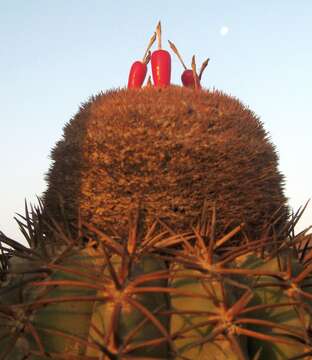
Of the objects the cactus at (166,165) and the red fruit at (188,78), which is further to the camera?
the red fruit at (188,78)

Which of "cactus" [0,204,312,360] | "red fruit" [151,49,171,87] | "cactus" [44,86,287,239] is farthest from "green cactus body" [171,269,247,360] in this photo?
"red fruit" [151,49,171,87]

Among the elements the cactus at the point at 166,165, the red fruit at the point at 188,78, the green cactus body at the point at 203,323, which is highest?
the red fruit at the point at 188,78

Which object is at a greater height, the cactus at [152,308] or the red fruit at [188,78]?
the red fruit at [188,78]

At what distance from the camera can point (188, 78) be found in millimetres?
3258

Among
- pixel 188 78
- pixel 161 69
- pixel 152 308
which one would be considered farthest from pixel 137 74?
pixel 152 308

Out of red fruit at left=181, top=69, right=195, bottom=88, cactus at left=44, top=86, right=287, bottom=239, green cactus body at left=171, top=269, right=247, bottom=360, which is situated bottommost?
green cactus body at left=171, top=269, right=247, bottom=360

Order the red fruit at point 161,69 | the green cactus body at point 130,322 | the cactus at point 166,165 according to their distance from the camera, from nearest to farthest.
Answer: the green cactus body at point 130,322
the cactus at point 166,165
the red fruit at point 161,69

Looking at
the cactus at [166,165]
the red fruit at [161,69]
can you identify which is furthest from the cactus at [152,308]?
the red fruit at [161,69]

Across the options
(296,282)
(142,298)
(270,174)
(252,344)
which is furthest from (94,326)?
(270,174)

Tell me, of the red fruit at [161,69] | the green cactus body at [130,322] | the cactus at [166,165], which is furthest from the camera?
the red fruit at [161,69]

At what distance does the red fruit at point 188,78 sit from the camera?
3.25m

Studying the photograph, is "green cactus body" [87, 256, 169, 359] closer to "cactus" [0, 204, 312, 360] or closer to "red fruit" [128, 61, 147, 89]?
"cactus" [0, 204, 312, 360]

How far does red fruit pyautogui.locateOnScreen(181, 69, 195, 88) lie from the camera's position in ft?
10.6

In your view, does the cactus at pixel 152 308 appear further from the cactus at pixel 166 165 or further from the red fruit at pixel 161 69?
the red fruit at pixel 161 69
